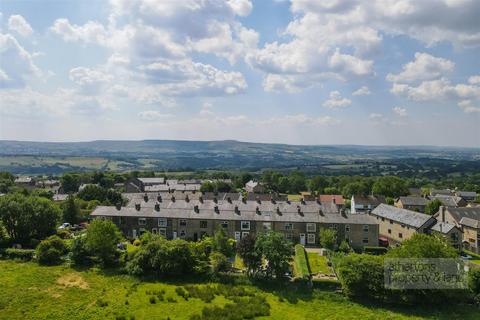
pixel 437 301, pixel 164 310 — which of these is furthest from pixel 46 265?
pixel 437 301

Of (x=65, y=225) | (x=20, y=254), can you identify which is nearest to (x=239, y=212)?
(x=20, y=254)

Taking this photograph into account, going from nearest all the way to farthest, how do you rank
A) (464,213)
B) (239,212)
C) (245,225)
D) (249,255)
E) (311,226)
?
(249,255) → (311,226) → (245,225) → (239,212) → (464,213)

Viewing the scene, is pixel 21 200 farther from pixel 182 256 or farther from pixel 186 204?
pixel 182 256

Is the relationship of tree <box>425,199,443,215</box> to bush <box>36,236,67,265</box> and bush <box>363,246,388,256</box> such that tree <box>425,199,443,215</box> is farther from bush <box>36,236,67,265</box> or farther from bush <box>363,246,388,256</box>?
bush <box>36,236,67,265</box>

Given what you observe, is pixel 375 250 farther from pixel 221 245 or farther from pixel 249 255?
pixel 221 245

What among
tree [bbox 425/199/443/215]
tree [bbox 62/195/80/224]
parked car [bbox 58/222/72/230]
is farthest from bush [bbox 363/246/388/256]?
tree [bbox 62/195/80/224]

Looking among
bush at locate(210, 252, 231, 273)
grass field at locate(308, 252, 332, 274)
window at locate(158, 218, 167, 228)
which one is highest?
window at locate(158, 218, 167, 228)
